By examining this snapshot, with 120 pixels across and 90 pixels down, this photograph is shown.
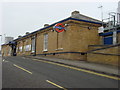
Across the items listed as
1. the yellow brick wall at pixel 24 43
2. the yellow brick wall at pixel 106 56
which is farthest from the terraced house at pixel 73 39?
the yellow brick wall at pixel 24 43

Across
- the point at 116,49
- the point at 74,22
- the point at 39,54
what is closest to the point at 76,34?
the point at 74,22

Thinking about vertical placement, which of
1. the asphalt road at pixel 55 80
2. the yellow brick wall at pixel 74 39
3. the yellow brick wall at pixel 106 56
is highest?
the yellow brick wall at pixel 74 39

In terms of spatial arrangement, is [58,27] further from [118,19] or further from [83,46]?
[118,19]

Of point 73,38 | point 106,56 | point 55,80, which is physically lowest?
point 55,80

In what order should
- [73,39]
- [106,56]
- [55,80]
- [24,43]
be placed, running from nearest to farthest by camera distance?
[55,80]
[106,56]
[73,39]
[24,43]

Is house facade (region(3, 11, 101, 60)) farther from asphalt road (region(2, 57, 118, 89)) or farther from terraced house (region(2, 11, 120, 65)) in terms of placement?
asphalt road (region(2, 57, 118, 89))

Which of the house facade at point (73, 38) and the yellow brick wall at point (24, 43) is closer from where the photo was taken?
the house facade at point (73, 38)

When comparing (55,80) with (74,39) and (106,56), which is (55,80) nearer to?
(106,56)

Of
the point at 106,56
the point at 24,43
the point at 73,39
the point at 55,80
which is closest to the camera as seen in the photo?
the point at 55,80

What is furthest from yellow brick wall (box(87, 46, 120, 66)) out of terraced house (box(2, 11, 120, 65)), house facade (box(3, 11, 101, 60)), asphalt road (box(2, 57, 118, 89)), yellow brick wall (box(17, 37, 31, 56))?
→ yellow brick wall (box(17, 37, 31, 56))

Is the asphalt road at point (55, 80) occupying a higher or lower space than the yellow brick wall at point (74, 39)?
lower

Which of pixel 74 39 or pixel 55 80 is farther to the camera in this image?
pixel 74 39

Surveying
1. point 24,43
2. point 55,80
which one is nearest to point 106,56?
point 55,80

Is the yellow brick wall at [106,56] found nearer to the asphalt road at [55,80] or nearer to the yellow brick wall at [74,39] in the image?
the yellow brick wall at [74,39]
